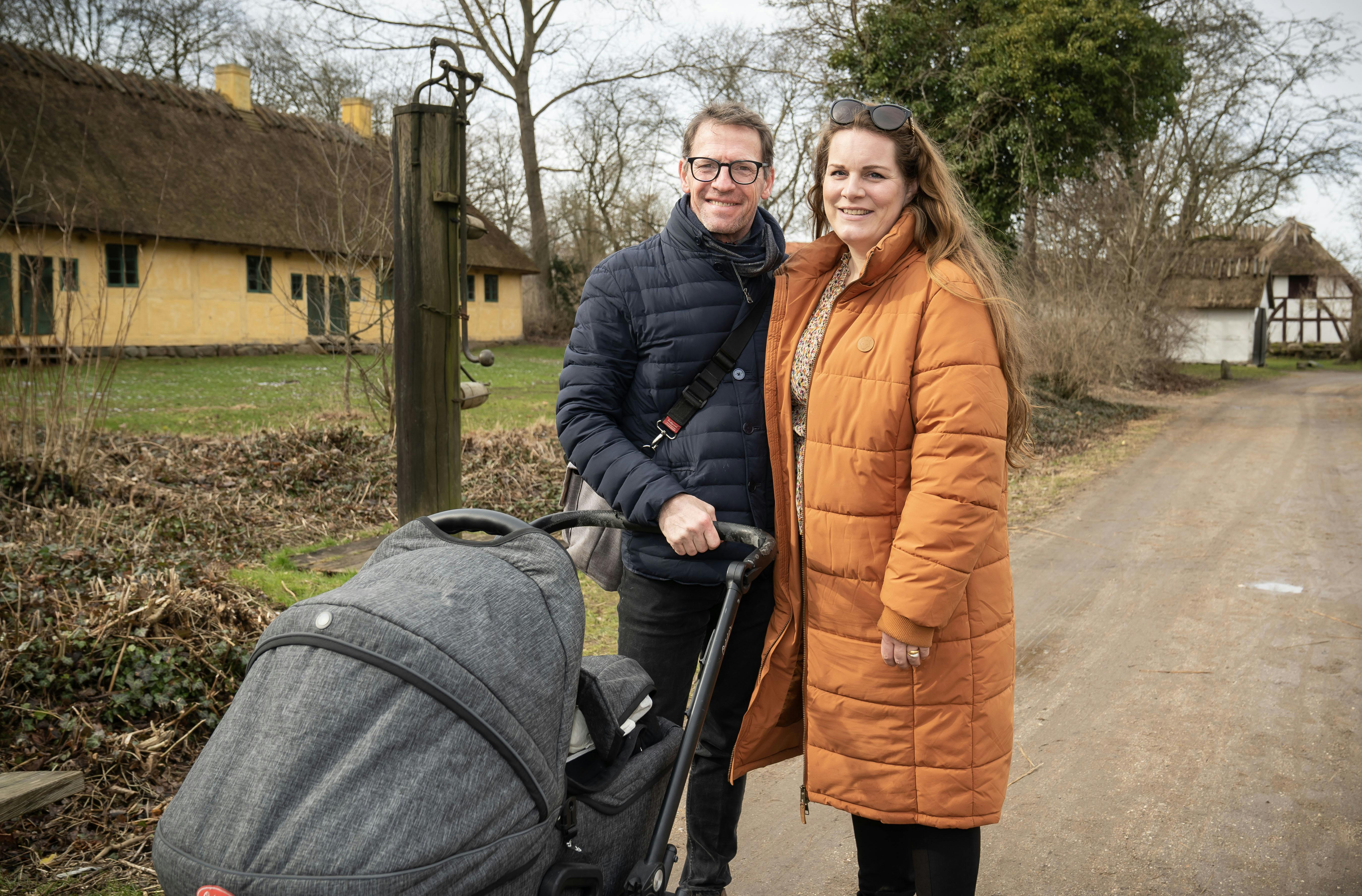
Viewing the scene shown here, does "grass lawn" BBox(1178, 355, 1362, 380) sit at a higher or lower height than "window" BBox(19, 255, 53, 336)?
lower

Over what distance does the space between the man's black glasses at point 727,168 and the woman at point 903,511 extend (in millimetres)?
205

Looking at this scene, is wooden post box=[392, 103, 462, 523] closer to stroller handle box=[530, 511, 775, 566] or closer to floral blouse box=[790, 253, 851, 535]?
stroller handle box=[530, 511, 775, 566]

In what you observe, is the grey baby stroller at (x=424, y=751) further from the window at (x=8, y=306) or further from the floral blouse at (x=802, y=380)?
the window at (x=8, y=306)

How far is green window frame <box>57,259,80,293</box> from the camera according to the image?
250 inches

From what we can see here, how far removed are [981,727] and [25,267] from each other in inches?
288

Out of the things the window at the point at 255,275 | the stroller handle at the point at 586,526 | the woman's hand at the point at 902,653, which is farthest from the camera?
the window at the point at 255,275

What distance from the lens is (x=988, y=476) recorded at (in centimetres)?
219

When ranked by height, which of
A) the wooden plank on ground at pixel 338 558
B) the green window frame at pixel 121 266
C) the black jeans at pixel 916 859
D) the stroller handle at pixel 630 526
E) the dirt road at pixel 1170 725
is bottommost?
the dirt road at pixel 1170 725

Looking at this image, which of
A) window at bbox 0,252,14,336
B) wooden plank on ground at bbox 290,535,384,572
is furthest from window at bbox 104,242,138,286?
wooden plank on ground at bbox 290,535,384,572

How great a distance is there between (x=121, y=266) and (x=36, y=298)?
20618mm

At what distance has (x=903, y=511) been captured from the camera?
2264 millimetres

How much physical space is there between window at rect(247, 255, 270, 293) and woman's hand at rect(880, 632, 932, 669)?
26687 mm

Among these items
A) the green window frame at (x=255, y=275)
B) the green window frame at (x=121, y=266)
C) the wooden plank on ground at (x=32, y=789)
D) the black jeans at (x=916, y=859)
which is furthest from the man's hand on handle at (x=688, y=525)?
the green window frame at (x=255, y=275)

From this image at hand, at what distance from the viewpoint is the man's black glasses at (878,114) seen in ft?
7.77
